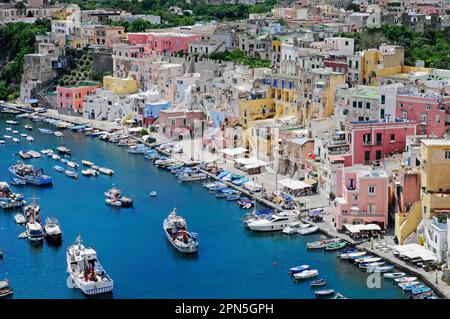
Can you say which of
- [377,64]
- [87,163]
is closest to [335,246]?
[87,163]

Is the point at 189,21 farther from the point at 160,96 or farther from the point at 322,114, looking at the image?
the point at 322,114

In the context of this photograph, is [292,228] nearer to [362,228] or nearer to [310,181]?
[362,228]

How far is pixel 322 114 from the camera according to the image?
21.0m

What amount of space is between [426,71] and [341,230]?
32.1ft

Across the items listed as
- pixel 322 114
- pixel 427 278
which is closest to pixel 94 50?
pixel 322 114

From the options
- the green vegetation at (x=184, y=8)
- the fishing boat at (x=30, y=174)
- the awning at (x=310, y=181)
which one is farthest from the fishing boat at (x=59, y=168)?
the green vegetation at (x=184, y=8)

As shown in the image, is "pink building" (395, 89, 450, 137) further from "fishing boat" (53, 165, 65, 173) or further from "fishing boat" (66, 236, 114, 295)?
"fishing boat" (53, 165, 65, 173)

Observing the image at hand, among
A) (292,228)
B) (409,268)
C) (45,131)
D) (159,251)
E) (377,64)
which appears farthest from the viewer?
(45,131)

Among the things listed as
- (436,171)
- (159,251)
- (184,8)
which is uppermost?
(184,8)

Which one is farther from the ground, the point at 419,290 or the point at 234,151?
the point at 234,151

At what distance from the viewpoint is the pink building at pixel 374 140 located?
16266 mm

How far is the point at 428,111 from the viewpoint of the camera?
57.9 feet

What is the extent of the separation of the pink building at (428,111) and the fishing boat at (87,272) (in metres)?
8.21

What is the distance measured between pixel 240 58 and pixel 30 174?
1091 centimetres
